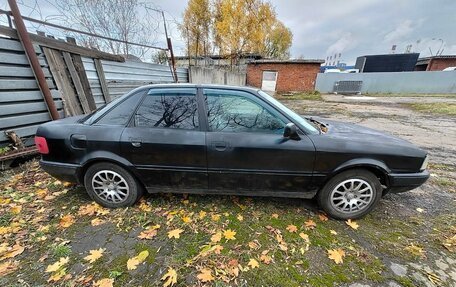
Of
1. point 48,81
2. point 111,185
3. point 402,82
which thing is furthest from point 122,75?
point 402,82

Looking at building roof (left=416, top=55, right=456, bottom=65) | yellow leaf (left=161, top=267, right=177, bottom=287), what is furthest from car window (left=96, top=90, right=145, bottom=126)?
building roof (left=416, top=55, right=456, bottom=65)

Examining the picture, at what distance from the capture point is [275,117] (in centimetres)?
245

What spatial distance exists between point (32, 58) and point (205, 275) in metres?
4.71

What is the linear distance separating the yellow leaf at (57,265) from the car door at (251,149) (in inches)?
62.3

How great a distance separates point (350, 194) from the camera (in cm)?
253

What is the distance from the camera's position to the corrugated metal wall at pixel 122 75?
544 cm

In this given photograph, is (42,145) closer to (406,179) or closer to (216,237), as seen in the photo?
(216,237)

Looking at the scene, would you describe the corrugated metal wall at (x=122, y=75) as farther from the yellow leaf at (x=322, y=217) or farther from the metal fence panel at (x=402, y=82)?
the metal fence panel at (x=402, y=82)

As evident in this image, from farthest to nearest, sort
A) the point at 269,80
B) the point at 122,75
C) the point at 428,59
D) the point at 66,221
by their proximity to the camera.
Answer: the point at 428,59
the point at 269,80
the point at 122,75
the point at 66,221

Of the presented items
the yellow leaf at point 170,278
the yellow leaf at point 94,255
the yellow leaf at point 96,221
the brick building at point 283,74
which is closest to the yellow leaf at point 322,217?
the yellow leaf at point 170,278

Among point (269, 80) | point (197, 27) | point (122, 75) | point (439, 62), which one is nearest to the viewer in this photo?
point (122, 75)

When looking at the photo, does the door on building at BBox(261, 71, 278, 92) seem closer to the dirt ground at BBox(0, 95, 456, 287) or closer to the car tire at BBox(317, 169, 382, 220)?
the dirt ground at BBox(0, 95, 456, 287)

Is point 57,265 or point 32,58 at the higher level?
point 32,58

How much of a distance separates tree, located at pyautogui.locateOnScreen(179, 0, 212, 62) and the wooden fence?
18571mm
